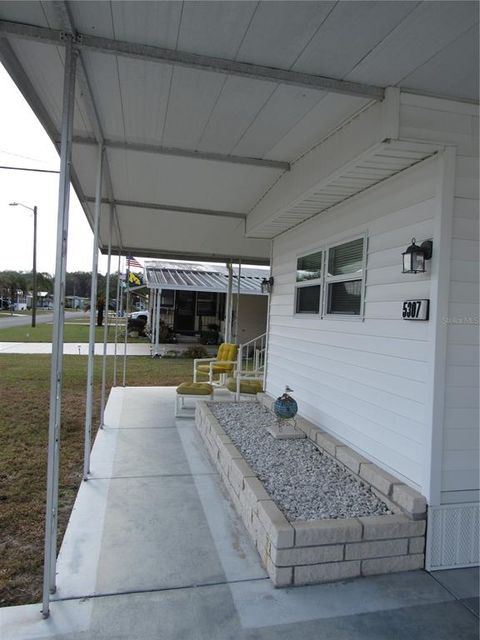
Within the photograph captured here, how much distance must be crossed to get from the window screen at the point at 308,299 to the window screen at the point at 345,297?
0.35 m

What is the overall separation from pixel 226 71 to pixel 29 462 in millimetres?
3644

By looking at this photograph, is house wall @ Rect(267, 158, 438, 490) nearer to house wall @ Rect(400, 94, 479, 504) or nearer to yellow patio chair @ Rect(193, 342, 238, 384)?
house wall @ Rect(400, 94, 479, 504)

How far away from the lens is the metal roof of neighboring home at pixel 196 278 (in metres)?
14.6

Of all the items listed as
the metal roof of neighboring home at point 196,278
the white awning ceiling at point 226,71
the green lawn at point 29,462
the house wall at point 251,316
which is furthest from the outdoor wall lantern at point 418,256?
the house wall at point 251,316

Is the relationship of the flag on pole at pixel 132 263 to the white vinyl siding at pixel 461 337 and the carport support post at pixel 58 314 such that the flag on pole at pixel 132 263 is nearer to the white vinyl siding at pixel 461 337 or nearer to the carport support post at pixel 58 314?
the carport support post at pixel 58 314

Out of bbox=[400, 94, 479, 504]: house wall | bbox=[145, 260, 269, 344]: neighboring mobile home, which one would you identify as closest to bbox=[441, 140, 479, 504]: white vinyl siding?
bbox=[400, 94, 479, 504]: house wall

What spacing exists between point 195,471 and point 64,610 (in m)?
1.94

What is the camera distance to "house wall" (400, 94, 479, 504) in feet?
8.38

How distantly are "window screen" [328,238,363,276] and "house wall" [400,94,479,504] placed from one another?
108 cm

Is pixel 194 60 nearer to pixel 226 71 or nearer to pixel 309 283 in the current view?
pixel 226 71

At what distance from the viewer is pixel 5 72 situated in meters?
2.43

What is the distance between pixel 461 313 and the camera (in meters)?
2.56

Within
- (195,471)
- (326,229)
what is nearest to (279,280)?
(326,229)

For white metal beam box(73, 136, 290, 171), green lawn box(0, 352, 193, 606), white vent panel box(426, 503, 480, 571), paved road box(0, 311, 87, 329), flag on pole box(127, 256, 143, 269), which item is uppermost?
white metal beam box(73, 136, 290, 171)
